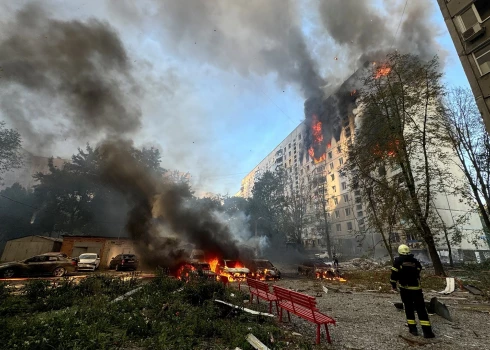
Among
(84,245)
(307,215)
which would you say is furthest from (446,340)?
(307,215)

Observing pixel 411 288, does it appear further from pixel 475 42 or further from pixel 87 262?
pixel 87 262

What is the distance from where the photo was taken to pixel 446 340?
5.20 meters

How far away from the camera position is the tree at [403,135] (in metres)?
16.6

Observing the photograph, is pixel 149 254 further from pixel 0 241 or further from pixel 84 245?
pixel 0 241

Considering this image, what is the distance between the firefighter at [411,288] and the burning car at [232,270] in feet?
41.5

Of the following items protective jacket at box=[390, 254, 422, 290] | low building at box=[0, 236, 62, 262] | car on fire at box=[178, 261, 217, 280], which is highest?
low building at box=[0, 236, 62, 262]

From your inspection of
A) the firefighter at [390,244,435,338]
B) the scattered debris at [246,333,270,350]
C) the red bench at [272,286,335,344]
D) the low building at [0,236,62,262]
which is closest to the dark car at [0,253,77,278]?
the low building at [0,236,62,262]

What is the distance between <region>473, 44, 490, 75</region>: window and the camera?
45.9 ft

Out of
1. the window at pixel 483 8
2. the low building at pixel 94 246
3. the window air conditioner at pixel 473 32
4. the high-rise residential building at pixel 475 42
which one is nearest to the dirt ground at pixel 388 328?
the high-rise residential building at pixel 475 42

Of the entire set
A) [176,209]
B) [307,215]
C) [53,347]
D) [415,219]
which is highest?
[307,215]

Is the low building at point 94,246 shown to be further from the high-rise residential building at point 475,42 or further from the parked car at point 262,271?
→ the high-rise residential building at point 475,42

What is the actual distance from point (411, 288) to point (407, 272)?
37cm

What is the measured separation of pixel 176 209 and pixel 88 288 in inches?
636

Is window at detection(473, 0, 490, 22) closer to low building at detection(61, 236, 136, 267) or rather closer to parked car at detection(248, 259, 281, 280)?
parked car at detection(248, 259, 281, 280)
